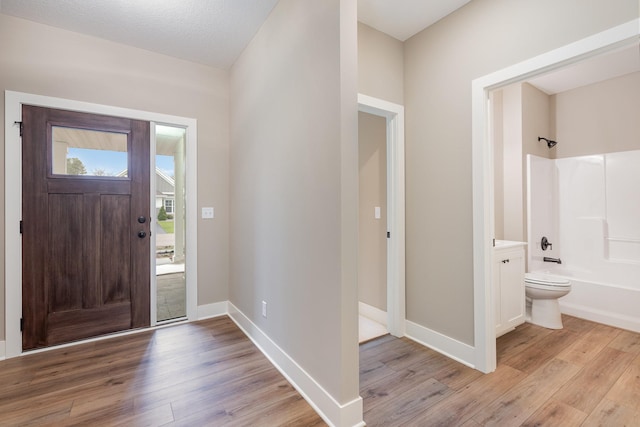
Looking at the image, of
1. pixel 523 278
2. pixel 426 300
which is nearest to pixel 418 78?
pixel 426 300

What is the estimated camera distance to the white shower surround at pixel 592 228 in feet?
9.92

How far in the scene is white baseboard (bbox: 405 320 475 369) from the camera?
218cm

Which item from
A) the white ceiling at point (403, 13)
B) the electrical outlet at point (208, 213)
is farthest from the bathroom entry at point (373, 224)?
the electrical outlet at point (208, 213)

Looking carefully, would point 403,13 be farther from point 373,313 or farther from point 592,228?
point 592,228

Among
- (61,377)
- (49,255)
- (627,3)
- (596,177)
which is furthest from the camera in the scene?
(596,177)

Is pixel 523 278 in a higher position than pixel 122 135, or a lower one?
lower

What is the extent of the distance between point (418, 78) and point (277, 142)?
4.77 ft

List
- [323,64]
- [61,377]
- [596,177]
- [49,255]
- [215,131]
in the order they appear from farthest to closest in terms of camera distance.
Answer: [596,177] → [215,131] → [49,255] → [61,377] → [323,64]

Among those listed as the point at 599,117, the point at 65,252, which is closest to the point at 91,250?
the point at 65,252

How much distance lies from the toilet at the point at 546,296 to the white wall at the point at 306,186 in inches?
94.0

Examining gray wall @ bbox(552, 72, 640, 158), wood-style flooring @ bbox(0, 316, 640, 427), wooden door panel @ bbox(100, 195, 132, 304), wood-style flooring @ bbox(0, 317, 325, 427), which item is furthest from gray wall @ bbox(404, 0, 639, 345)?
wooden door panel @ bbox(100, 195, 132, 304)

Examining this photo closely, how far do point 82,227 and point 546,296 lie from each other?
4.52 meters

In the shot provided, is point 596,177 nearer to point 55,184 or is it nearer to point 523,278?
point 523,278

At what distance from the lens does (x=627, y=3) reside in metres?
1.48
